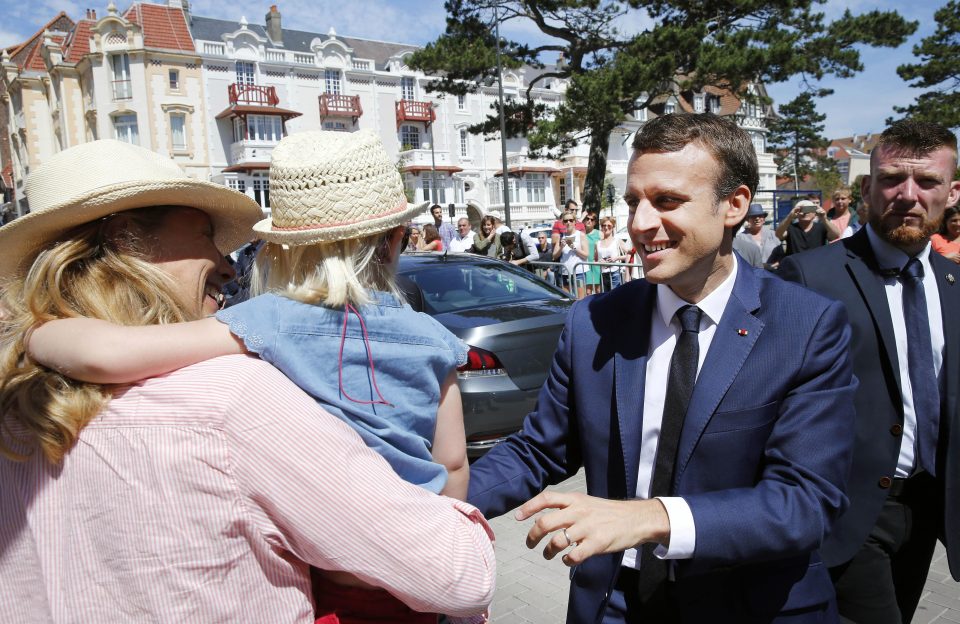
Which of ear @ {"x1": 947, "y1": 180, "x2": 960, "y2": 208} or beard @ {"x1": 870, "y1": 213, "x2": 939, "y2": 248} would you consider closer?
beard @ {"x1": 870, "y1": 213, "x2": 939, "y2": 248}

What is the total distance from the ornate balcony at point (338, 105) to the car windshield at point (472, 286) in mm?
48660

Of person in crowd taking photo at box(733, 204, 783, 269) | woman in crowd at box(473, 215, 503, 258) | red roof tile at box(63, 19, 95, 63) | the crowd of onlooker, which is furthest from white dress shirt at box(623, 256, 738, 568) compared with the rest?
red roof tile at box(63, 19, 95, 63)

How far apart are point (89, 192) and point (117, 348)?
15.9 inches

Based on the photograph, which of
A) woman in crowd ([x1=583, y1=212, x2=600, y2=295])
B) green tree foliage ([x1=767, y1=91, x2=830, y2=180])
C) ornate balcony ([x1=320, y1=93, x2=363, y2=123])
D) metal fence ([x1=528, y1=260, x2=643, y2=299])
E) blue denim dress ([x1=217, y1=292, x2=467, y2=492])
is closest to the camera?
blue denim dress ([x1=217, y1=292, x2=467, y2=492])

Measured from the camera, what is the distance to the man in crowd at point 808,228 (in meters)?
9.30

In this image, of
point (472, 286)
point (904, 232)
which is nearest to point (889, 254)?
point (904, 232)

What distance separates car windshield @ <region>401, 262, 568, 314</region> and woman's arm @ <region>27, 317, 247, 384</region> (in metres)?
4.69

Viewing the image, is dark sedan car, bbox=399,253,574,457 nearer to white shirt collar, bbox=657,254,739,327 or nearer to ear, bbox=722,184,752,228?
white shirt collar, bbox=657,254,739,327

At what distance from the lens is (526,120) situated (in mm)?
23906

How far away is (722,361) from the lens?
176 centimetres

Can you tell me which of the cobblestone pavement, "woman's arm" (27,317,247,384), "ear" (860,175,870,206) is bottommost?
the cobblestone pavement

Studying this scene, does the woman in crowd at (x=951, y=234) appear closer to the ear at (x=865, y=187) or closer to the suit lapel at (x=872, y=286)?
the ear at (x=865, y=187)

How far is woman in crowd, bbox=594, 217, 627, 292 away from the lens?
1205 centimetres

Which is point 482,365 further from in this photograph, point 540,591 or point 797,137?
point 797,137
